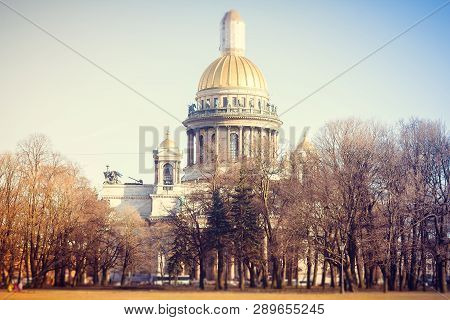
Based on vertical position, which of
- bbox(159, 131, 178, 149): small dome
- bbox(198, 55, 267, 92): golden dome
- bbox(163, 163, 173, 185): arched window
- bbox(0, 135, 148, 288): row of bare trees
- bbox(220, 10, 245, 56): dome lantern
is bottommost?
bbox(0, 135, 148, 288): row of bare trees

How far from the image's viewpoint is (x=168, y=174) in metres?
103

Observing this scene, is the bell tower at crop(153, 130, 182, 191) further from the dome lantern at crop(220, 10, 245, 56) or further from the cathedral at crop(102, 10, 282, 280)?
the dome lantern at crop(220, 10, 245, 56)

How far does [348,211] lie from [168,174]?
4676cm

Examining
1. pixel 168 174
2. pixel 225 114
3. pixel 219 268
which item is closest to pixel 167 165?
pixel 168 174

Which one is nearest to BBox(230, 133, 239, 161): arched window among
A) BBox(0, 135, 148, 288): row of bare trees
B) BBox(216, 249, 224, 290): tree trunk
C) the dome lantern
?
the dome lantern

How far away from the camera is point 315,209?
5991 cm

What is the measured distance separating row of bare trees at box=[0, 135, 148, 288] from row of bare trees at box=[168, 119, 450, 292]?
709 cm

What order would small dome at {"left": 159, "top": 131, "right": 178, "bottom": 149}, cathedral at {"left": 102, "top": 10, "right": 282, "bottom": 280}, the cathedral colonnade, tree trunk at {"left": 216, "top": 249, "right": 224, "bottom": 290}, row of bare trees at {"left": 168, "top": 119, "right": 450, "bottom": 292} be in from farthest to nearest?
the cathedral colonnade, cathedral at {"left": 102, "top": 10, "right": 282, "bottom": 280}, small dome at {"left": 159, "top": 131, "right": 178, "bottom": 149}, tree trunk at {"left": 216, "top": 249, "right": 224, "bottom": 290}, row of bare trees at {"left": 168, "top": 119, "right": 450, "bottom": 292}

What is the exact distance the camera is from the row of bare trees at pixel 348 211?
5712cm

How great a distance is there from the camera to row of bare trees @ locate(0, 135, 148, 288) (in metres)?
60.1

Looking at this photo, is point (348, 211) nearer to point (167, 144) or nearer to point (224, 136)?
point (167, 144)

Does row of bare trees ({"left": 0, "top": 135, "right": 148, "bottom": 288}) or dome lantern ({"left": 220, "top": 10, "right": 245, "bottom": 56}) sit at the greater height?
dome lantern ({"left": 220, "top": 10, "right": 245, "bottom": 56})

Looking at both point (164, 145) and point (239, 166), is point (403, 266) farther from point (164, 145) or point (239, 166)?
point (164, 145)

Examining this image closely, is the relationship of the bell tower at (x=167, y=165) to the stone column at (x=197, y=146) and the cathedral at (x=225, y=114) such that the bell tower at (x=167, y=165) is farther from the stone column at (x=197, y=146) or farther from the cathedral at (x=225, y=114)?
the stone column at (x=197, y=146)
